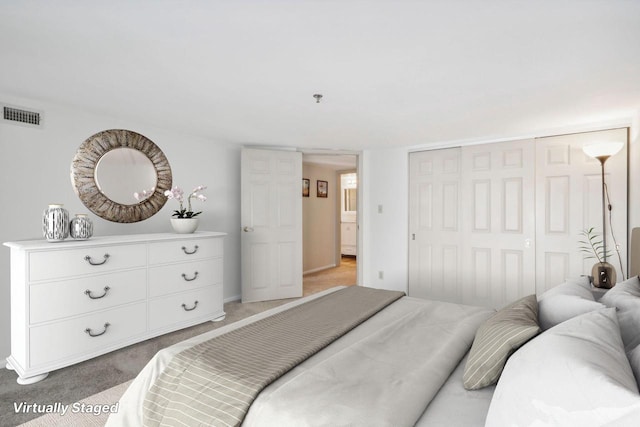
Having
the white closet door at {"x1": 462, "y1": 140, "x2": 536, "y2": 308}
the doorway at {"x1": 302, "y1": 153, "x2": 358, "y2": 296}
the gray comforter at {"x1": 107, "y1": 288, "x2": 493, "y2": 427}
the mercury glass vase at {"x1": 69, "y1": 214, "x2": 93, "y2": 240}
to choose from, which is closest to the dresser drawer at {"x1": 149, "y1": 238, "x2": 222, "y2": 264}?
the mercury glass vase at {"x1": 69, "y1": 214, "x2": 93, "y2": 240}

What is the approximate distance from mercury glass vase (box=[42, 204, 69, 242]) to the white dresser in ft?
0.25

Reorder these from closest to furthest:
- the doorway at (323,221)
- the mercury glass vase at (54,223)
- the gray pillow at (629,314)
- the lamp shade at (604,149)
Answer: the gray pillow at (629,314)
the mercury glass vase at (54,223)
the lamp shade at (604,149)
the doorway at (323,221)

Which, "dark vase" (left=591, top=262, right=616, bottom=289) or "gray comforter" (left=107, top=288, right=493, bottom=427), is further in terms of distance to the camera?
"dark vase" (left=591, top=262, right=616, bottom=289)

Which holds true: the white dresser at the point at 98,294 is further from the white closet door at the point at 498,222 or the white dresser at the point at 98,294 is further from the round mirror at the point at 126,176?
the white closet door at the point at 498,222

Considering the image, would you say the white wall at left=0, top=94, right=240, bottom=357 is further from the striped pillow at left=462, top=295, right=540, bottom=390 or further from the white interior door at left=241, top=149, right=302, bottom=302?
the striped pillow at left=462, top=295, right=540, bottom=390

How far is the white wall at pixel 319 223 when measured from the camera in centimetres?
627

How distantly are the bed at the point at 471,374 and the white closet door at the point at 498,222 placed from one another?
2.15 meters

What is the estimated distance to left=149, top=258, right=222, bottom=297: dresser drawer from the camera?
2.96 meters

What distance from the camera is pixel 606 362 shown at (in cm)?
83

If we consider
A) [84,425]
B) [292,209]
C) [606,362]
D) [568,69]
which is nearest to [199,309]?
[84,425]

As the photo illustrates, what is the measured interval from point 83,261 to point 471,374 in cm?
271

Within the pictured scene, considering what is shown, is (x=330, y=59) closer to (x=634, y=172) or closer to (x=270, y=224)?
(x=270, y=224)
